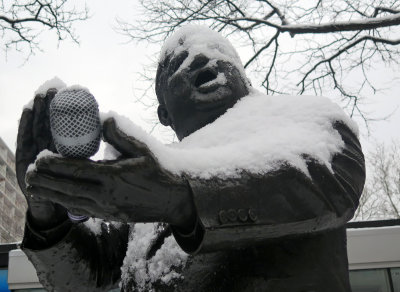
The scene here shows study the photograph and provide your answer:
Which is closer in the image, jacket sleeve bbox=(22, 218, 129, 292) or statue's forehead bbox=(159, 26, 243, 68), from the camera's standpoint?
jacket sleeve bbox=(22, 218, 129, 292)

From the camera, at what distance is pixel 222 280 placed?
1.33 metres

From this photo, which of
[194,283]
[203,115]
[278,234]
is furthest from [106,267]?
[278,234]

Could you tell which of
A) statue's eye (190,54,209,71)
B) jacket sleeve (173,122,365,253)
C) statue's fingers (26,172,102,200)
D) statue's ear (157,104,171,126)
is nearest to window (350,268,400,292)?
statue's ear (157,104,171,126)

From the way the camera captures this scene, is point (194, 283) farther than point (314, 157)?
Yes

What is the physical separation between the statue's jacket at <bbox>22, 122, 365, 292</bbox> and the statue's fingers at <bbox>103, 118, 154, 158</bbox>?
5.8 inches

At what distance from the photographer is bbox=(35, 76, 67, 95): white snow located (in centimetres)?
117

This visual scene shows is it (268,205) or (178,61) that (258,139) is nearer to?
(268,205)

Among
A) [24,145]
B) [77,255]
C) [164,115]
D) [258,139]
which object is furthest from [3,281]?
[258,139]

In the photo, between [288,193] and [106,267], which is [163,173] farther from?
[106,267]

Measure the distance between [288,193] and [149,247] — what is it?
1.86 ft

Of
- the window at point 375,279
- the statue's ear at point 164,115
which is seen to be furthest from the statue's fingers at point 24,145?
the window at point 375,279

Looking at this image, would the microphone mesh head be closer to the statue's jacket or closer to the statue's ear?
the statue's jacket

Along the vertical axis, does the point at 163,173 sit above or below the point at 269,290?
above

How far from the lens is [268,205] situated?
3.69 feet
